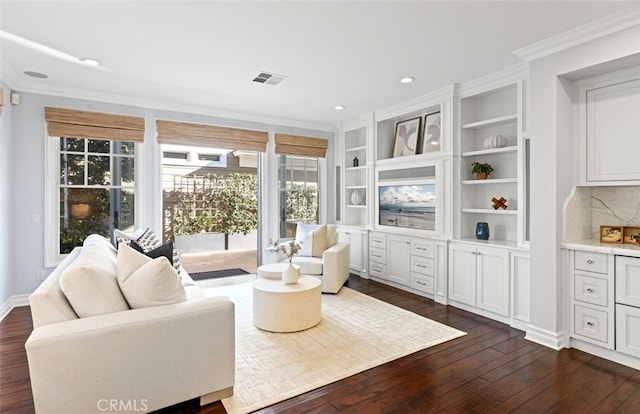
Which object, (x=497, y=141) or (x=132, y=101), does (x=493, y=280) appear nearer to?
(x=497, y=141)

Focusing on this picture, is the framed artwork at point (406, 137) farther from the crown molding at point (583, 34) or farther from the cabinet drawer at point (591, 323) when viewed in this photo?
the cabinet drawer at point (591, 323)

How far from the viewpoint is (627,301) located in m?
2.55

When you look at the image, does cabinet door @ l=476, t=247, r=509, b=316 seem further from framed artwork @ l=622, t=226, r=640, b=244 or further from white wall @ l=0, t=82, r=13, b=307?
white wall @ l=0, t=82, r=13, b=307

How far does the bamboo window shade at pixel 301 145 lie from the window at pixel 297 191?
0.14 metres

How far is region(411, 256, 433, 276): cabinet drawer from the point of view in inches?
167

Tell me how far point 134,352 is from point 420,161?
384 cm

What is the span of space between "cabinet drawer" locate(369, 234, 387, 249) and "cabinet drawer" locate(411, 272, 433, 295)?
0.66m

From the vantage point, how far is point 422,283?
435cm

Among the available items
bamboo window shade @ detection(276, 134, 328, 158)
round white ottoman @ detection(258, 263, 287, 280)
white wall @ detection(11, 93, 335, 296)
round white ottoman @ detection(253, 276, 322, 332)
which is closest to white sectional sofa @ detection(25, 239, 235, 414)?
round white ottoman @ detection(253, 276, 322, 332)

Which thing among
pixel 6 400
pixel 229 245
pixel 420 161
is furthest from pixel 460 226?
pixel 229 245

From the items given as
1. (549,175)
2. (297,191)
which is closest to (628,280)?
(549,175)

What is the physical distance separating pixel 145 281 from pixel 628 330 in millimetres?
3458

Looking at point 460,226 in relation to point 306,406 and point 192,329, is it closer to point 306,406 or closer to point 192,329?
point 306,406

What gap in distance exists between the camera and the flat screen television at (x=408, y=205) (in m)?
4.40
